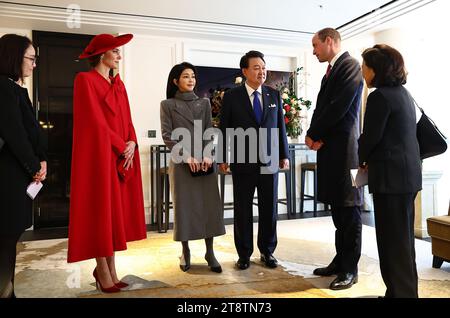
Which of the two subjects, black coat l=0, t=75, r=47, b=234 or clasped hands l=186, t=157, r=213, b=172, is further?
clasped hands l=186, t=157, r=213, b=172

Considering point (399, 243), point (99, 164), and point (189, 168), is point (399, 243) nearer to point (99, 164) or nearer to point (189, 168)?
point (189, 168)

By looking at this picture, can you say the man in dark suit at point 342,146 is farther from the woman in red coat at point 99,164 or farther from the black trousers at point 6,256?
the black trousers at point 6,256

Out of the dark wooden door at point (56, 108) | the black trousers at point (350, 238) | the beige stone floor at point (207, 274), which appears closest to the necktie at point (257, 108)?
the black trousers at point (350, 238)

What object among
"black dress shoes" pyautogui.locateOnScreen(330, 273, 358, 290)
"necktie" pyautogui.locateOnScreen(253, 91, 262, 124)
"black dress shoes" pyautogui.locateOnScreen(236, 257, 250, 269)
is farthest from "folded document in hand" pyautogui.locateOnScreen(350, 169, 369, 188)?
"black dress shoes" pyautogui.locateOnScreen(236, 257, 250, 269)

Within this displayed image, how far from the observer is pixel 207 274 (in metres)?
2.73

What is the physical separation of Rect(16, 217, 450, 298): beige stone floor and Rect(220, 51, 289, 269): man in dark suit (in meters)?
0.27

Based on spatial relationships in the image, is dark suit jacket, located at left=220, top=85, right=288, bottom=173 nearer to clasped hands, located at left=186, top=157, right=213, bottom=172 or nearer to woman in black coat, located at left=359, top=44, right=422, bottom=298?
clasped hands, located at left=186, top=157, right=213, bottom=172

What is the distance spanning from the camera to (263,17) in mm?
4586

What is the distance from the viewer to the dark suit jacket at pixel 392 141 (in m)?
1.86

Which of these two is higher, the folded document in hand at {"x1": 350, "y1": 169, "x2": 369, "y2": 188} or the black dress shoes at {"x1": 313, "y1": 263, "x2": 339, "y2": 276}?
the folded document in hand at {"x1": 350, "y1": 169, "x2": 369, "y2": 188}

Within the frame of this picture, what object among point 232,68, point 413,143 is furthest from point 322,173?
point 232,68

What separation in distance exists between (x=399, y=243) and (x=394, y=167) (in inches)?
15.1

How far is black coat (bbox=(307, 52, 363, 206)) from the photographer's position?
240 cm
